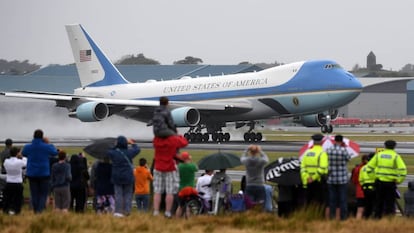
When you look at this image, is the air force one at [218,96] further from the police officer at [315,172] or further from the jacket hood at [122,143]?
the jacket hood at [122,143]

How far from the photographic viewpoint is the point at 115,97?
66.6 metres

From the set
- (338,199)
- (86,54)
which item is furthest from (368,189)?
(86,54)

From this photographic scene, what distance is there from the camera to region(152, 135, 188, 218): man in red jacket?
65.9 feet

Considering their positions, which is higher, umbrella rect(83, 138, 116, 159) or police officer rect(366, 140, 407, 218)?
umbrella rect(83, 138, 116, 159)

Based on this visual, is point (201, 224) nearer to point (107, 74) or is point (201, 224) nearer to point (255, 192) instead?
point (255, 192)

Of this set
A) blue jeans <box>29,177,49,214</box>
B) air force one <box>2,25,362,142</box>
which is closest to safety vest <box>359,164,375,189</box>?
blue jeans <box>29,177,49,214</box>

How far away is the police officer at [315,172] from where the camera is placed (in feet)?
66.7

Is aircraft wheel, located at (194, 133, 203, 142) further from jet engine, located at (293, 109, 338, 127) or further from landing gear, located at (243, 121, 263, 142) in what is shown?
jet engine, located at (293, 109, 338, 127)

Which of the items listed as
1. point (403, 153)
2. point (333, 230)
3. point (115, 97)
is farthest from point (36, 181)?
point (115, 97)

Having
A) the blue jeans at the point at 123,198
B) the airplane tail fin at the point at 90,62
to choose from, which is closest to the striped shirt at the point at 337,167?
the blue jeans at the point at 123,198

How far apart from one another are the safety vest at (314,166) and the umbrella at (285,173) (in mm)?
389

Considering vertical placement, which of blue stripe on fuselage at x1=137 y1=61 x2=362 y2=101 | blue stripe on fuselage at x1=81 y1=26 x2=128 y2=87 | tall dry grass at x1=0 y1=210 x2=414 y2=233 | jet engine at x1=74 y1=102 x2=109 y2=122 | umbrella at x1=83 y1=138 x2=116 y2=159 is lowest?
tall dry grass at x1=0 y1=210 x2=414 y2=233

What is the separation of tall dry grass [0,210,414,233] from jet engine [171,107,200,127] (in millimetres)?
37634

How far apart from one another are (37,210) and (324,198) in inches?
237
